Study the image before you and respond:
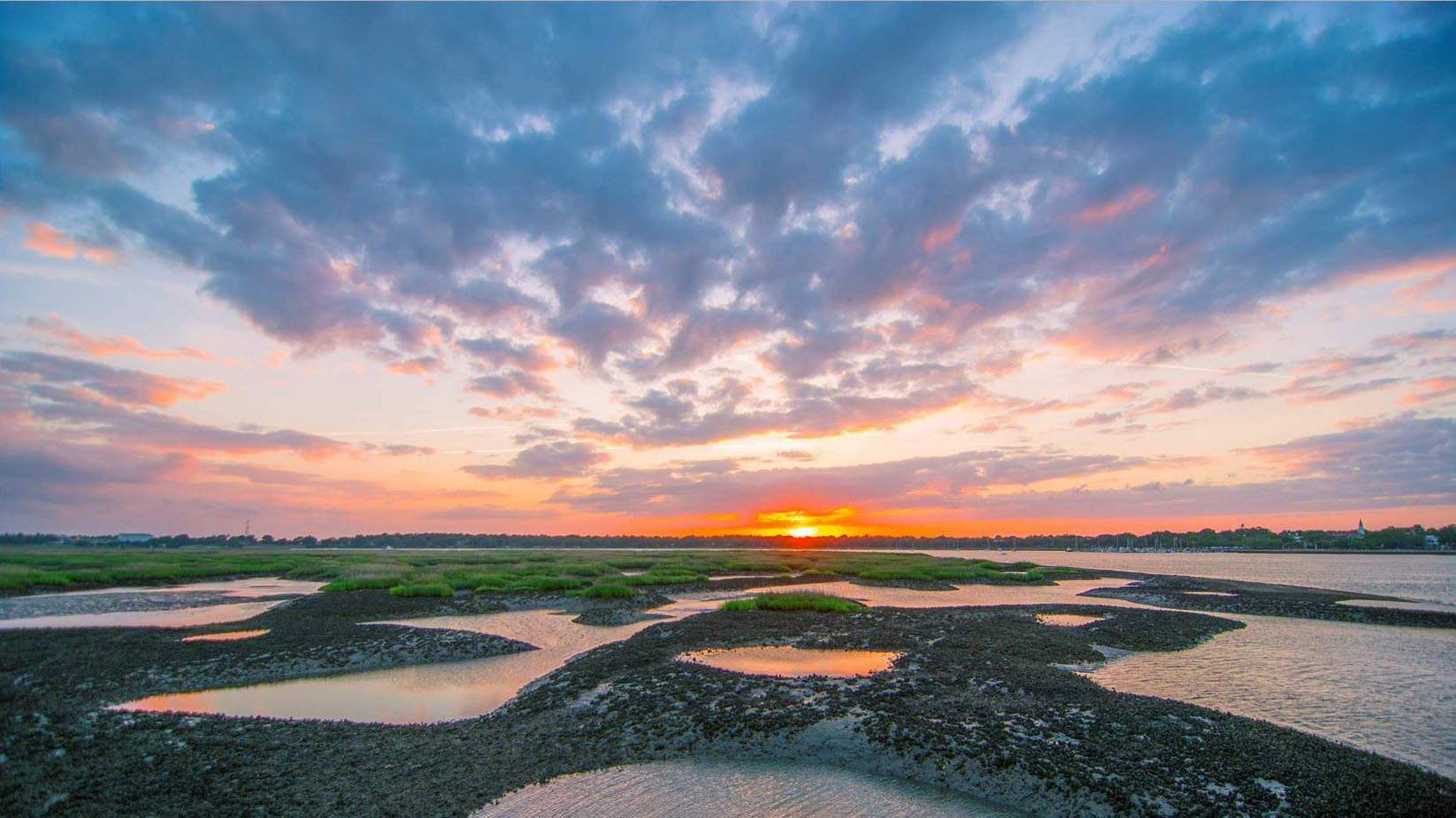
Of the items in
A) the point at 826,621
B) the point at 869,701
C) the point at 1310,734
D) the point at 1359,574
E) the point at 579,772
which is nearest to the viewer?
the point at 579,772

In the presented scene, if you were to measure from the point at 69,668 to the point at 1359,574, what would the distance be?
116830 mm

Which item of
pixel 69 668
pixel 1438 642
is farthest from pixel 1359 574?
pixel 69 668

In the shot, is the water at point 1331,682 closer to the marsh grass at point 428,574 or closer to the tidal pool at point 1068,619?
the tidal pool at point 1068,619

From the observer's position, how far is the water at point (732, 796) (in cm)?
1212

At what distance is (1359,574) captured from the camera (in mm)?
80250

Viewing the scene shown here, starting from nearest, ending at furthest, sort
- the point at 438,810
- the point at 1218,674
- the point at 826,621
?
the point at 438,810 < the point at 1218,674 < the point at 826,621

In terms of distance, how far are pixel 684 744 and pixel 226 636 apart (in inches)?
1108

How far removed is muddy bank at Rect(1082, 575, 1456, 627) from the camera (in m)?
36.8

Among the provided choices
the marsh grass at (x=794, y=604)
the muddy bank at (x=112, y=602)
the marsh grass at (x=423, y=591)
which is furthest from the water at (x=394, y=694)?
the muddy bank at (x=112, y=602)

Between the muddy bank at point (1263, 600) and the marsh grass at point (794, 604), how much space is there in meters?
24.9

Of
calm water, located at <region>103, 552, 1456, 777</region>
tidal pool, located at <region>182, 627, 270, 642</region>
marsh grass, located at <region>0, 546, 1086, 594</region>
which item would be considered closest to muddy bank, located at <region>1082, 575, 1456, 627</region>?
calm water, located at <region>103, 552, 1456, 777</region>

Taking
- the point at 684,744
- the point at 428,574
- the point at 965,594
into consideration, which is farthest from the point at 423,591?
the point at 965,594

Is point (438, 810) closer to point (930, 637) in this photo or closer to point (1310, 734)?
point (1310, 734)

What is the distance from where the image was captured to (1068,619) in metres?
37.5
